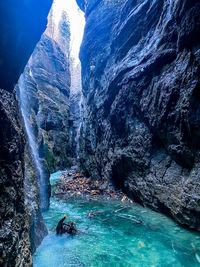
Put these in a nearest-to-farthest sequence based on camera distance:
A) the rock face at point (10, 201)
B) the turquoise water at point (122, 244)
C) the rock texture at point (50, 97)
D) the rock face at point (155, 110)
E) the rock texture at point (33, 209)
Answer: the rock face at point (10, 201)
the turquoise water at point (122, 244)
the rock texture at point (33, 209)
the rock face at point (155, 110)
the rock texture at point (50, 97)

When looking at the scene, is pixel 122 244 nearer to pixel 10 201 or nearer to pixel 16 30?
pixel 10 201

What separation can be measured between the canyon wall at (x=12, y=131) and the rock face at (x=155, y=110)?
5.15 metres

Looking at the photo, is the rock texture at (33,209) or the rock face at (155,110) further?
the rock face at (155,110)

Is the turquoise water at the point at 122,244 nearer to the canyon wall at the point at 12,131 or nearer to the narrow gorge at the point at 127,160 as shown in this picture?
the narrow gorge at the point at 127,160

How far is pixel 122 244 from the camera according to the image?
17.7 feet

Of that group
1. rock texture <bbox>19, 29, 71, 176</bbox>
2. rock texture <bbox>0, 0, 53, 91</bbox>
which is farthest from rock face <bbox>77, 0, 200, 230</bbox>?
rock texture <bbox>19, 29, 71, 176</bbox>

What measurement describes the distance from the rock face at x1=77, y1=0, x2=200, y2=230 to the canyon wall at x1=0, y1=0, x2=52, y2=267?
16.9 feet

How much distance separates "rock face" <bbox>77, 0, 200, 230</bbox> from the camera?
5.63 meters

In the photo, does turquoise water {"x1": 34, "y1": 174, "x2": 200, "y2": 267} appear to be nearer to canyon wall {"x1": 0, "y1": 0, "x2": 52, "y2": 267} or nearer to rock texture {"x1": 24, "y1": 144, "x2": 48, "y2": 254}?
rock texture {"x1": 24, "y1": 144, "x2": 48, "y2": 254}

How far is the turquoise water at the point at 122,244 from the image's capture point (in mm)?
4457

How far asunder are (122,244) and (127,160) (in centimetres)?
537

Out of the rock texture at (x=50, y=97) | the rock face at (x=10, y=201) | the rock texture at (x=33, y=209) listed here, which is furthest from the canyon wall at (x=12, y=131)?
the rock texture at (x=50, y=97)

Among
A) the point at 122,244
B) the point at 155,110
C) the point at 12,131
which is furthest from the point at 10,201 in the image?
the point at 155,110

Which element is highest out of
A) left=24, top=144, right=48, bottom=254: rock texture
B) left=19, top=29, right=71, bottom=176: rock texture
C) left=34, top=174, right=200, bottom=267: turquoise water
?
left=19, top=29, right=71, bottom=176: rock texture
